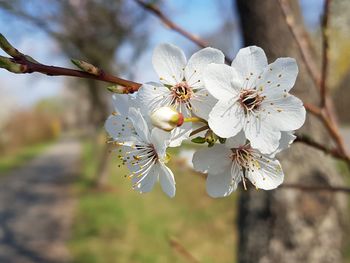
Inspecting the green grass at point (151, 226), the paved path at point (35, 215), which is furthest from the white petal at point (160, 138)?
the paved path at point (35, 215)

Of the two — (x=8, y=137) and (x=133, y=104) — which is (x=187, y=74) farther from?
(x=8, y=137)

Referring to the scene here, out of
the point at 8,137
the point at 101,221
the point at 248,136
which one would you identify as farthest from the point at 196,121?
the point at 8,137

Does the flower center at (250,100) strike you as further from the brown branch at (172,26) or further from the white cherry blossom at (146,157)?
the brown branch at (172,26)

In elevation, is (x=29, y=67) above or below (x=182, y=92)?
above

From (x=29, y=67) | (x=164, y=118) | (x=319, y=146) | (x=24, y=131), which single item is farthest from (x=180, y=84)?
(x=24, y=131)

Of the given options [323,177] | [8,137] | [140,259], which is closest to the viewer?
[323,177]

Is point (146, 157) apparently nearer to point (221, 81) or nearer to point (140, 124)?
point (140, 124)
